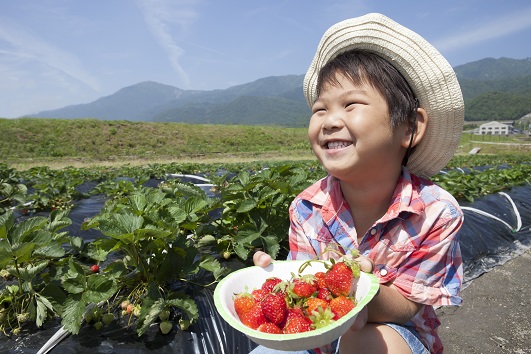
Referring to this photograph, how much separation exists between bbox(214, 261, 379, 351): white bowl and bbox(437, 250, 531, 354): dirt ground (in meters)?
1.70

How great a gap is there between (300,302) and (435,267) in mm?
561

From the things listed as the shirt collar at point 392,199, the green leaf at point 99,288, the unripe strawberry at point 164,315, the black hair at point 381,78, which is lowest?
the unripe strawberry at point 164,315

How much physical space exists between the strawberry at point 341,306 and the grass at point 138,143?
19240mm

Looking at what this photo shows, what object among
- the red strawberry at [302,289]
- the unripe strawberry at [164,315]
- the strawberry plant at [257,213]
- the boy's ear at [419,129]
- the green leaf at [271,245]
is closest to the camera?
the red strawberry at [302,289]

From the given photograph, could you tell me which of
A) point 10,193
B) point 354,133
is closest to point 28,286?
point 354,133

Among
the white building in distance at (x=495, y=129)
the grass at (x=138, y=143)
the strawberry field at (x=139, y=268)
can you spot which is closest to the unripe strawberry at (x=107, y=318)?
the strawberry field at (x=139, y=268)

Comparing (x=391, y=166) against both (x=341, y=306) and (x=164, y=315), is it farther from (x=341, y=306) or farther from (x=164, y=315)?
(x=164, y=315)

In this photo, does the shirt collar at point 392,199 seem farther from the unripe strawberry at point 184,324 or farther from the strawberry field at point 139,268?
the unripe strawberry at point 184,324

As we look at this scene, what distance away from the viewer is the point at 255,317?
1.06m

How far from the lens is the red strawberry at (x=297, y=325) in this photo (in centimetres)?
98

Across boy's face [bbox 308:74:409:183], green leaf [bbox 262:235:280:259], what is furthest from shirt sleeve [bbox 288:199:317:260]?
green leaf [bbox 262:235:280:259]

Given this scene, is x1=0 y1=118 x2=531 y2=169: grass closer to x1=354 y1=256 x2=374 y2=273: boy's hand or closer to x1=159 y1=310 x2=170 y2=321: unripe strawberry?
x1=159 y1=310 x2=170 y2=321: unripe strawberry

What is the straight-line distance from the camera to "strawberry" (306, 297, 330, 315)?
1058 mm

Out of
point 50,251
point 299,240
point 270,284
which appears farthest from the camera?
point 50,251
